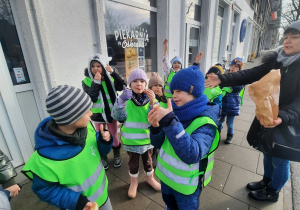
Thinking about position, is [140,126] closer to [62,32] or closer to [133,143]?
[133,143]

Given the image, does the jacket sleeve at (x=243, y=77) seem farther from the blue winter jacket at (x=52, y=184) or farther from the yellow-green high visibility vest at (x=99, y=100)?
the blue winter jacket at (x=52, y=184)

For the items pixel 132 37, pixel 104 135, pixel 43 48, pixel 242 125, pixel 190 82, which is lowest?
pixel 242 125

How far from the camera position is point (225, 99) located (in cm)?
316

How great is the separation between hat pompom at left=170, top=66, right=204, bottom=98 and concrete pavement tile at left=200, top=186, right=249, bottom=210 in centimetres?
154

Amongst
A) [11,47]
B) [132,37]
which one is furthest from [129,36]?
[11,47]

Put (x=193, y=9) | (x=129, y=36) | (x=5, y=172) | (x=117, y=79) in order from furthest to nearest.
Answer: (x=193, y=9) → (x=129, y=36) → (x=117, y=79) → (x=5, y=172)

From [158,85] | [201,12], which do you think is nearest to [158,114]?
[158,85]

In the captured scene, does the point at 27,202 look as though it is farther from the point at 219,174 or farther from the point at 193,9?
the point at 193,9

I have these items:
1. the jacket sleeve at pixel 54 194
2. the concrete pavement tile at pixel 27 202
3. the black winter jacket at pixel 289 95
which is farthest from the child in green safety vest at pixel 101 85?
the black winter jacket at pixel 289 95

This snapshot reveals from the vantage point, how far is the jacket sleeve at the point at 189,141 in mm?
947

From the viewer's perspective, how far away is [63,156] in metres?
1.02

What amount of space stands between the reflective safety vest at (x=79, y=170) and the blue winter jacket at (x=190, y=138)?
0.51m

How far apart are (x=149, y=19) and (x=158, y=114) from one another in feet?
14.7

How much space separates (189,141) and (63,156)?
837mm
